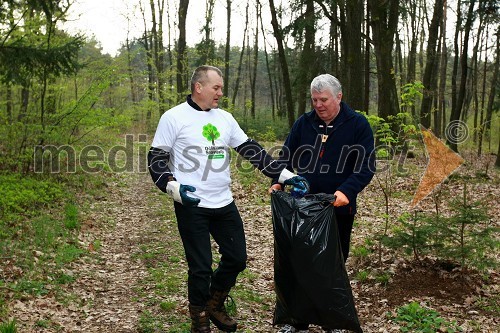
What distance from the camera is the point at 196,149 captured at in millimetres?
3588

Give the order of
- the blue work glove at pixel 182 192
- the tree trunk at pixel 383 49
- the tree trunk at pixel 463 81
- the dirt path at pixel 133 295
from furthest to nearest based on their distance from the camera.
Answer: the tree trunk at pixel 463 81
the tree trunk at pixel 383 49
the dirt path at pixel 133 295
the blue work glove at pixel 182 192

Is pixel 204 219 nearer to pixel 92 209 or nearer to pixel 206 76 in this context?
pixel 206 76

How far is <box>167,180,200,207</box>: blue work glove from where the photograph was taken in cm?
332

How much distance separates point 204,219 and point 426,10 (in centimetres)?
2516

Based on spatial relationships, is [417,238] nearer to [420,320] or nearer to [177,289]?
[420,320]

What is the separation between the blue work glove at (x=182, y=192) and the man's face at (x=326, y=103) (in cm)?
120

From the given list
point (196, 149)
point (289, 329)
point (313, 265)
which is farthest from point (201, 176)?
point (289, 329)

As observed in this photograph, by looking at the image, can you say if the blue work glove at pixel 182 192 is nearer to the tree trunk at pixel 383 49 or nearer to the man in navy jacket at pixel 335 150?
the man in navy jacket at pixel 335 150

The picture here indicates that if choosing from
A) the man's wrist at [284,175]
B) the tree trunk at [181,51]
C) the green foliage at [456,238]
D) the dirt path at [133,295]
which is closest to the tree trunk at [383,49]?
the green foliage at [456,238]

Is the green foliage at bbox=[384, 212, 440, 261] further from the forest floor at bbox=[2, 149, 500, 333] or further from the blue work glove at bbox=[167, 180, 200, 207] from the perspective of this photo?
the blue work glove at bbox=[167, 180, 200, 207]

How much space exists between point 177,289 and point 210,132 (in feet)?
7.28

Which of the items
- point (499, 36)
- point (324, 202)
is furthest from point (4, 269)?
point (499, 36)

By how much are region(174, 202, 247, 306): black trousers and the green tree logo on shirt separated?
0.57 metres

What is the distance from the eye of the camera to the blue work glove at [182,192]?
3.32 metres
